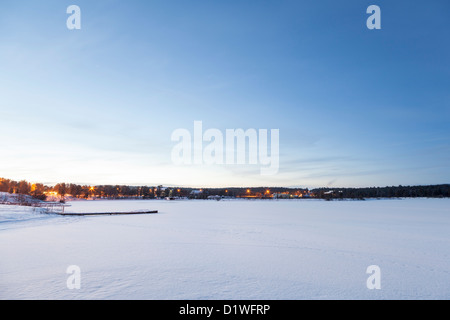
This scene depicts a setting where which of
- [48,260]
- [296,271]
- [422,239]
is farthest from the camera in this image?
[422,239]

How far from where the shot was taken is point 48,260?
822 cm

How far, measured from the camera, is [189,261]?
27.9 ft

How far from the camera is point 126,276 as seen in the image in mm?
6812

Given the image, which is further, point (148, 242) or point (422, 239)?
point (422, 239)
